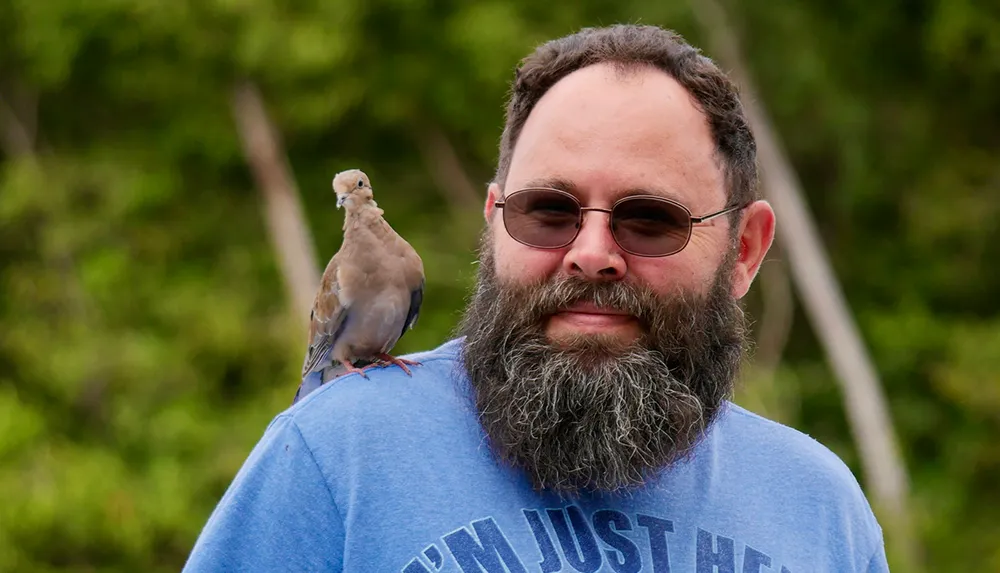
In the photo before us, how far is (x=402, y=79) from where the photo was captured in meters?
11.9

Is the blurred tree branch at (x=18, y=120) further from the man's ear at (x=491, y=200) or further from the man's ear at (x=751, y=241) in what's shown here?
the man's ear at (x=751, y=241)

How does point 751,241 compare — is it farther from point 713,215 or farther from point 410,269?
point 410,269

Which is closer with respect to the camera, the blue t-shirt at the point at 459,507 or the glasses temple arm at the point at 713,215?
the blue t-shirt at the point at 459,507

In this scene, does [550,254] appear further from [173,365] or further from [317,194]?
[317,194]

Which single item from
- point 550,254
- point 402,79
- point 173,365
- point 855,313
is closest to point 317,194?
point 402,79

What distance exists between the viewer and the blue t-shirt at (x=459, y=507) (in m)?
1.96

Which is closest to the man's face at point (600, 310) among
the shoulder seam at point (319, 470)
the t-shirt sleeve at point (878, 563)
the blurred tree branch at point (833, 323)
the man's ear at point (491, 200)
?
the man's ear at point (491, 200)

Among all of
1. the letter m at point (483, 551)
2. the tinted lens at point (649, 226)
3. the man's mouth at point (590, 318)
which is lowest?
the letter m at point (483, 551)

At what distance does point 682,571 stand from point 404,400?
1.91 ft

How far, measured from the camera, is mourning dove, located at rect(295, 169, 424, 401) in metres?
3.04

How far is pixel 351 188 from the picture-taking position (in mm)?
2949

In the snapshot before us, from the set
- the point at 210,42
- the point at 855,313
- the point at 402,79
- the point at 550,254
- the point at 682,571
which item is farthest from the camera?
the point at 855,313

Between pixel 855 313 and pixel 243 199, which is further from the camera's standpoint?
pixel 855 313

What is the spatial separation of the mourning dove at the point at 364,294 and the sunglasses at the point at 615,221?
854 millimetres
